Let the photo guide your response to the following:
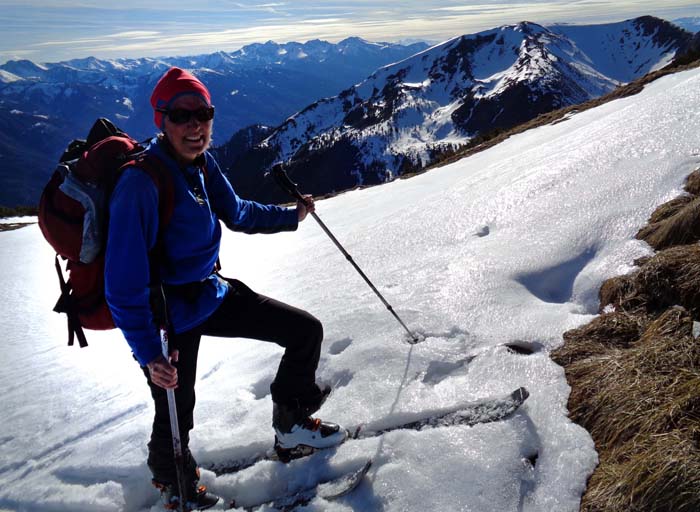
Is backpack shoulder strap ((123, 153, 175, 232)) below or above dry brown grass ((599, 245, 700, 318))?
above

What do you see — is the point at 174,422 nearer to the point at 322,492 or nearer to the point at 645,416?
the point at 322,492

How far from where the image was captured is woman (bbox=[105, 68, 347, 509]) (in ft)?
10.6

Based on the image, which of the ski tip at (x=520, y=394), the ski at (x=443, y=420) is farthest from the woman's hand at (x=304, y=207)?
the ski tip at (x=520, y=394)

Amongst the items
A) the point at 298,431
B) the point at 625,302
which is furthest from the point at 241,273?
the point at 625,302

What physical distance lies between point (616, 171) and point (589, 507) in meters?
6.70

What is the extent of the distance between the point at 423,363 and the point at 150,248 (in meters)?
3.07

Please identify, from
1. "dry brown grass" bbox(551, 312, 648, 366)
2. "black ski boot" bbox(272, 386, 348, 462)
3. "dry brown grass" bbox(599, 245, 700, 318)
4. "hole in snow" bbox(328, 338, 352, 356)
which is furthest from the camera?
"hole in snow" bbox(328, 338, 352, 356)

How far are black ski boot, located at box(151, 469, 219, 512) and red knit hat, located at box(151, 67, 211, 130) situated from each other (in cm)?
301

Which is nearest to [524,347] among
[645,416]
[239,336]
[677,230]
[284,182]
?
[645,416]

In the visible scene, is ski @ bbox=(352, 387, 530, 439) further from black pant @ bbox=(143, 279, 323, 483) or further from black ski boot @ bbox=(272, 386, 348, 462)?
black pant @ bbox=(143, 279, 323, 483)

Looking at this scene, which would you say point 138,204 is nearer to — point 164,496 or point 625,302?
point 164,496

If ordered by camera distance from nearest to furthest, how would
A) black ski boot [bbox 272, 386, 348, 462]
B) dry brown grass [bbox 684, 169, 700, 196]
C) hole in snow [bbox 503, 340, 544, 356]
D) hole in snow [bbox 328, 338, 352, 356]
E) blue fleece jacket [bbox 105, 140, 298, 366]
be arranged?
blue fleece jacket [bbox 105, 140, 298, 366] < black ski boot [bbox 272, 386, 348, 462] < hole in snow [bbox 503, 340, 544, 356] < hole in snow [bbox 328, 338, 352, 356] < dry brown grass [bbox 684, 169, 700, 196]

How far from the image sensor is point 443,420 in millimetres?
4285

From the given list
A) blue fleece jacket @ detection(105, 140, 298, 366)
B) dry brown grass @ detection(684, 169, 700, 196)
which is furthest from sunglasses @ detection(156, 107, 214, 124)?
dry brown grass @ detection(684, 169, 700, 196)
